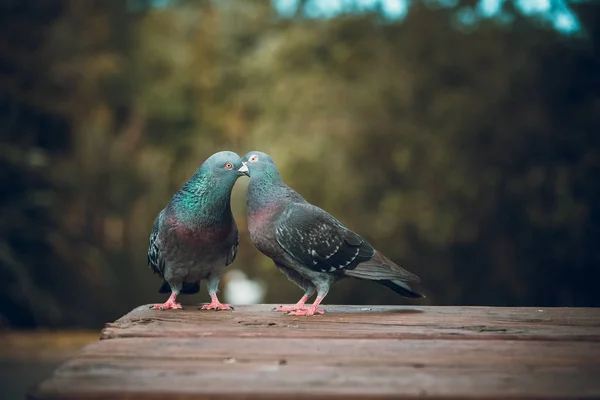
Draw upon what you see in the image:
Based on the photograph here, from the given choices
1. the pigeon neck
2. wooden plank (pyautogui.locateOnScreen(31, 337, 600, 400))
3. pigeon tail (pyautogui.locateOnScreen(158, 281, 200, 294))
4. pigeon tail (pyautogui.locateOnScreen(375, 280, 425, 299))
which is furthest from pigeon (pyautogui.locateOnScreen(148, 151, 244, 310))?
wooden plank (pyautogui.locateOnScreen(31, 337, 600, 400))

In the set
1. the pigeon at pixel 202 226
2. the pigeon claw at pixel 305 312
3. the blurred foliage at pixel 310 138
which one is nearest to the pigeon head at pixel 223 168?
the pigeon at pixel 202 226

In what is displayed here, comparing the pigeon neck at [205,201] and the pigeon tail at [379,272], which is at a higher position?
the pigeon neck at [205,201]

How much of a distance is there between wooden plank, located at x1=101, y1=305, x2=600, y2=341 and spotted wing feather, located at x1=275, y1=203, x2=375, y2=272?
155mm

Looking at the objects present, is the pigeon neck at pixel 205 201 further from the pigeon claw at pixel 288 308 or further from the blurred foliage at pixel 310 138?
the blurred foliage at pixel 310 138

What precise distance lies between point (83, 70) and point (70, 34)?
14.6 inches

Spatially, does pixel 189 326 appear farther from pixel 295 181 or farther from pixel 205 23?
pixel 205 23

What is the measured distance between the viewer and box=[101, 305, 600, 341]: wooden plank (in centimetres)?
184

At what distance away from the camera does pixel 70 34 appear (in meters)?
7.61

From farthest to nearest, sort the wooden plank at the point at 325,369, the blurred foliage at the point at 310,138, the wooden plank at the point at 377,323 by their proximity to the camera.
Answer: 1. the blurred foliage at the point at 310,138
2. the wooden plank at the point at 377,323
3. the wooden plank at the point at 325,369

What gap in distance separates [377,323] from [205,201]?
699 mm

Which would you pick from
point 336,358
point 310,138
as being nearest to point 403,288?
point 336,358

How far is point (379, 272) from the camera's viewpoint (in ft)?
7.98

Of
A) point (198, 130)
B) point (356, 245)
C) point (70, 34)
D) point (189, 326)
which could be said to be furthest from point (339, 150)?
point (189, 326)

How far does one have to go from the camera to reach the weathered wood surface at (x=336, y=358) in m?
1.29
